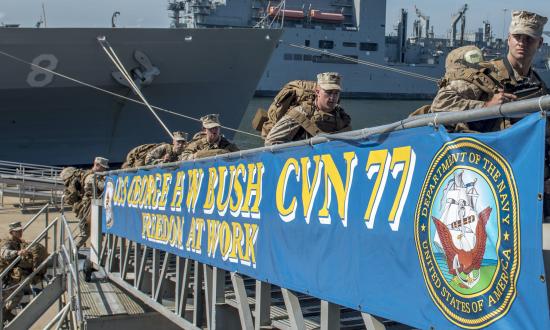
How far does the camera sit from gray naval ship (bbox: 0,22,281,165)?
2275cm

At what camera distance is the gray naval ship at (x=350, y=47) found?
83250 mm

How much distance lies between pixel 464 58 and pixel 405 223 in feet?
4.14

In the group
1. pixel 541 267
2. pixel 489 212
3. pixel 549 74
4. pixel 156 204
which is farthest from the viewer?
pixel 549 74

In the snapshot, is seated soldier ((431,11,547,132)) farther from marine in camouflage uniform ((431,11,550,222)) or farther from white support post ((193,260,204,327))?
white support post ((193,260,204,327))

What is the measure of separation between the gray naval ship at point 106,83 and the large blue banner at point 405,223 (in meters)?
18.5

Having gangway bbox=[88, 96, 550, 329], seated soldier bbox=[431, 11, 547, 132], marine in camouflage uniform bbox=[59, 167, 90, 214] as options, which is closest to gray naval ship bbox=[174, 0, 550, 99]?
marine in camouflage uniform bbox=[59, 167, 90, 214]

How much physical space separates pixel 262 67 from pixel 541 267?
2520 cm

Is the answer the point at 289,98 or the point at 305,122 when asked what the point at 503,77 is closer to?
the point at 305,122

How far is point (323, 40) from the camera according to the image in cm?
8694

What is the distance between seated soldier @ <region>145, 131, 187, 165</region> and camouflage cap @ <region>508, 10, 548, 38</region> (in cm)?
632

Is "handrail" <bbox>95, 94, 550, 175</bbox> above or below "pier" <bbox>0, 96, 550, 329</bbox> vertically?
above

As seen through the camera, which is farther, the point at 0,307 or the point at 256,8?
the point at 256,8

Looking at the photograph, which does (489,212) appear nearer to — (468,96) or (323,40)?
(468,96)

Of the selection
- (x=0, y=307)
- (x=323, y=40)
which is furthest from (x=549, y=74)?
(x=0, y=307)
